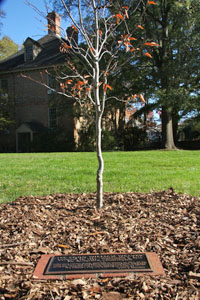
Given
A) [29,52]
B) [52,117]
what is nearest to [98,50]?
[52,117]

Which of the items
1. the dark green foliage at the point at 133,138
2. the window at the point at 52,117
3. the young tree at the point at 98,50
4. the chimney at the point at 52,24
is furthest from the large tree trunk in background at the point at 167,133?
the chimney at the point at 52,24

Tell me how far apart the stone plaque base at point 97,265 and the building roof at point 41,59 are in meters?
20.7

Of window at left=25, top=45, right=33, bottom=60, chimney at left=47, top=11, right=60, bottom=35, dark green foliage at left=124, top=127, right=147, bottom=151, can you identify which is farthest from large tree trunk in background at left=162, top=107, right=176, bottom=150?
chimney at left=47, top=11, right=60, bottom=35

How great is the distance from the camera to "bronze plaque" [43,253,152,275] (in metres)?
2.12

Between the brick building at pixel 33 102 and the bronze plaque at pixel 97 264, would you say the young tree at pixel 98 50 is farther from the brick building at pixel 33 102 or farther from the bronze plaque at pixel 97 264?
the brick building at pixel 33 102

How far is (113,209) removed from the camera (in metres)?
3.36

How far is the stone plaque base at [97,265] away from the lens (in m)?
2.08

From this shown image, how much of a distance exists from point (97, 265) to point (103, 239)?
1.47 ft

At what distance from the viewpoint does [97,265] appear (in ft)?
7.17

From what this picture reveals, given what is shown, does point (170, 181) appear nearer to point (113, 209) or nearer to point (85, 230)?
point (113, 209)

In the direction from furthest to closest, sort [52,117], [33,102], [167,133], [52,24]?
[33,102]
[52,117]
[167,133]
[52,24]

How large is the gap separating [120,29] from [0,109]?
13635 millimetres

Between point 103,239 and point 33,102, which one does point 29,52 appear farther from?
point 103,239

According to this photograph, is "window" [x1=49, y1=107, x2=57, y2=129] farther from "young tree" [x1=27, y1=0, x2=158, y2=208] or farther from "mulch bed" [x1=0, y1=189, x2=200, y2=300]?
"mulch bed" [x1=0, y1=189, x2=200, y2=300]
